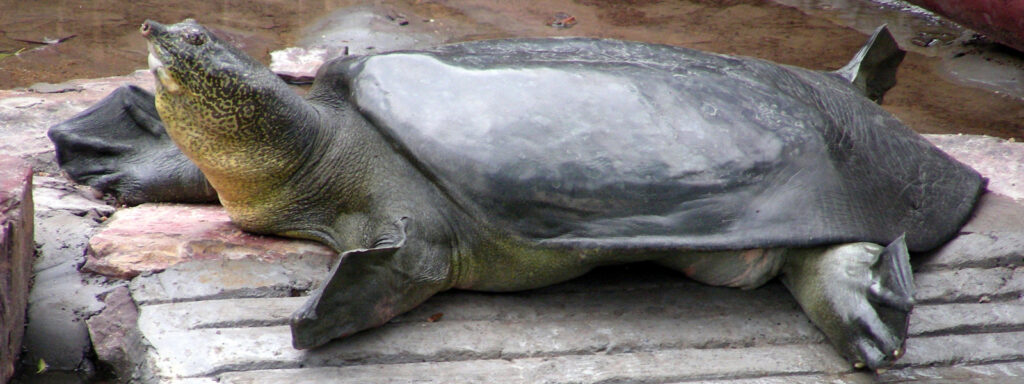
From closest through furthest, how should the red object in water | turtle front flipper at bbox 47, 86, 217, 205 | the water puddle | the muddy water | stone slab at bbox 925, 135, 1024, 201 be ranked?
1. turtle front flipper at bbox 47, 86, 217, 205
2. stone slab at bbox 925, 135, 1024, 201
3. the muddy water
4. the red object in water
5. the water puddle

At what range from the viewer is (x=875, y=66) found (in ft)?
10.4

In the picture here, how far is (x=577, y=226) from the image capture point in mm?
2254

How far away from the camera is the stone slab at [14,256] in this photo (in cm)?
214

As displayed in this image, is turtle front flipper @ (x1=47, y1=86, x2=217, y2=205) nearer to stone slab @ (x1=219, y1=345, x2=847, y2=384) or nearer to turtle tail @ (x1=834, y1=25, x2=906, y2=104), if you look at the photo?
stone slab @ (x1=219, y1=345, x2=847, y2=384)

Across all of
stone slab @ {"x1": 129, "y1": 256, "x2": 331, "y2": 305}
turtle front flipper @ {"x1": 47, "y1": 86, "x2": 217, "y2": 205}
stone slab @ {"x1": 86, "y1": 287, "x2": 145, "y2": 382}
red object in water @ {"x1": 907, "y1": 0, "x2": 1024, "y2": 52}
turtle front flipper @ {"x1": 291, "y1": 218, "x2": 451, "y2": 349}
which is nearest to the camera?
turtle front flipper @ {"x1": 291, "y1": 218, "x2": 451, "y2": 349}

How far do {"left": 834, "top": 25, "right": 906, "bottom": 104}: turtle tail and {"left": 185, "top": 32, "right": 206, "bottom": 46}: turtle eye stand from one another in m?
1.94

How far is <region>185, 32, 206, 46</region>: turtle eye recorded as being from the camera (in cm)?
227

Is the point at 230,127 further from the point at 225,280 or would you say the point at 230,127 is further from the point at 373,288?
the point at 373,288

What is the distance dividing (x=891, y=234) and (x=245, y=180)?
5.42 ft

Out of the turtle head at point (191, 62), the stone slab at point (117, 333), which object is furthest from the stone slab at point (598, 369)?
the turtle head at point (191, 62)

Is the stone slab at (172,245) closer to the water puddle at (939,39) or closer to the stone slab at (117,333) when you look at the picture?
the stone slab at (117,333)

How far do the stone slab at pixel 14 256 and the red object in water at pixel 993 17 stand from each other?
15.7 feet

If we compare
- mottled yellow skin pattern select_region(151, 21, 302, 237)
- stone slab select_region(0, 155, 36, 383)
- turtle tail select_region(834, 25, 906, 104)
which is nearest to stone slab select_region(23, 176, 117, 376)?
stone slab select_region(0, 155, 36, 383)

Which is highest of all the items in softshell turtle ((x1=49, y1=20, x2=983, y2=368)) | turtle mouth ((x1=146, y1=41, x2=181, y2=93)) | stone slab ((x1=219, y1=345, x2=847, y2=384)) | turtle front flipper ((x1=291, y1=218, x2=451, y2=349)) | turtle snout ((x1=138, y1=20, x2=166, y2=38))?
turtle snout ((x1=138, y1=20, x2=166, y2=38))
